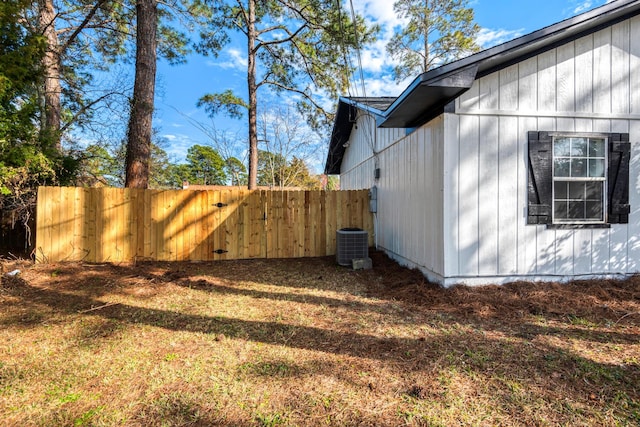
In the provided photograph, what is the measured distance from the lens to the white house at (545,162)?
13.8 feet

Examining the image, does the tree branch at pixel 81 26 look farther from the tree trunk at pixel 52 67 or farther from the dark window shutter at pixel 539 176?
the dark window shutter at pixel 539 176

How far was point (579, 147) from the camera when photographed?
4.31 meters

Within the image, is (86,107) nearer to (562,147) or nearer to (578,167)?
(562,147)

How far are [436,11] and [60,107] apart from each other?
15.3 meters

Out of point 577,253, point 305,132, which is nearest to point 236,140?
point 305,132

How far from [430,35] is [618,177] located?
42.6 feet

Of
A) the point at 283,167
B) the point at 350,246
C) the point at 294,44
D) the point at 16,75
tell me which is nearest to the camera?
the point at 16,75

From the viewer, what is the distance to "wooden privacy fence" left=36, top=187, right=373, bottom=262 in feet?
19.2

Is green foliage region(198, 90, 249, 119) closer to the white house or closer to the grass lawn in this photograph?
the grass lawn

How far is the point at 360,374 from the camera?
2279 mm

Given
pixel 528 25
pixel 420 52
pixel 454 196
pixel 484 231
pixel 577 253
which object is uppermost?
pixel 420 52

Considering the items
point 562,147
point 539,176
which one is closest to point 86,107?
point 539,176

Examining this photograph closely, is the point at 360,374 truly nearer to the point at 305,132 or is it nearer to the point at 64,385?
the point at 64,385

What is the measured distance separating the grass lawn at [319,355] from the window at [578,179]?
0.98m
